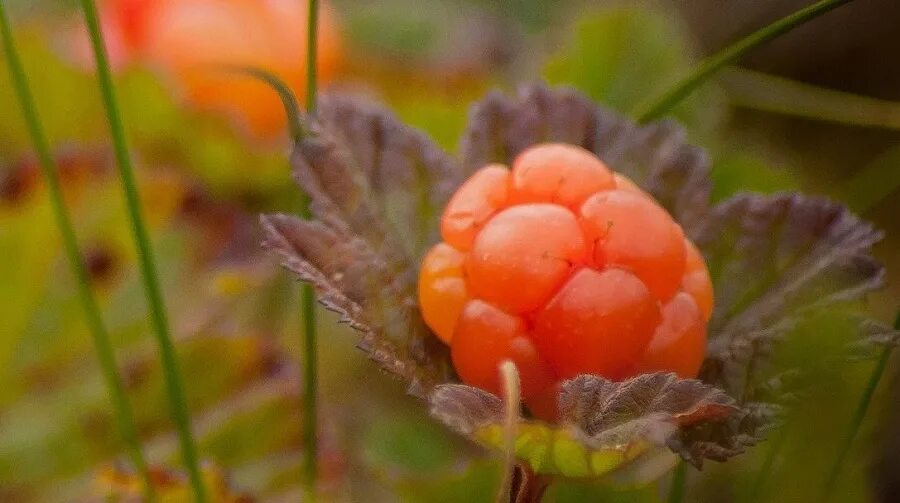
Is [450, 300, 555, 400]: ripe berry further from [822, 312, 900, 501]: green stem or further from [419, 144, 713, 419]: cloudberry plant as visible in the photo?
[822, 312, 900, 501]: green stem

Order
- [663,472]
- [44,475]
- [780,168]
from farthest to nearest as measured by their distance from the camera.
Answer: [780,168], [44,475], [663,472]

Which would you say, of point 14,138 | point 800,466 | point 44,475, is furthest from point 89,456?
point 800,466

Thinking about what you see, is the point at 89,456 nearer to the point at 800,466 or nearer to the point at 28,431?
the point at 28,431

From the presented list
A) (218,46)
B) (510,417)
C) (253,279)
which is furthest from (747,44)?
(218,46)

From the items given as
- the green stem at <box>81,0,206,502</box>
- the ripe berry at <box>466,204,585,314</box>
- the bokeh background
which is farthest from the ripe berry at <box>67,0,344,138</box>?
the ripe berry at <box>466,204,585,314</box>

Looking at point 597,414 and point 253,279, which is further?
point 253,279

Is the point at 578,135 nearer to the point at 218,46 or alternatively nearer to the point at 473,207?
the point at 473,207

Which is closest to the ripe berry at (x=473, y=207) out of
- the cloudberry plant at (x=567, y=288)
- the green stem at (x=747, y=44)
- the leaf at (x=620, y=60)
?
the cloudberry plant at (x=567, y=288)
